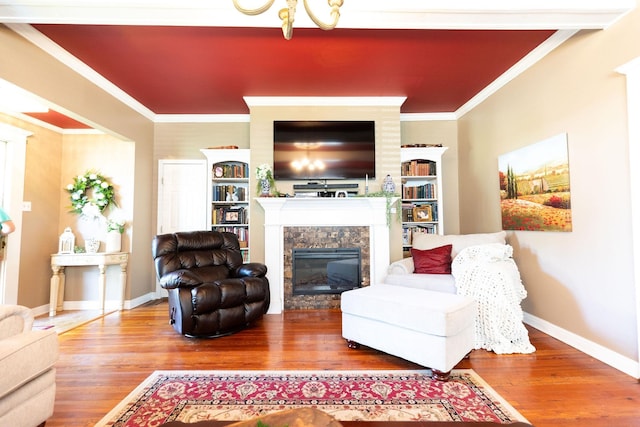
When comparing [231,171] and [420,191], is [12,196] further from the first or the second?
[420,191]

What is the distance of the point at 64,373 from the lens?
6.82 feet

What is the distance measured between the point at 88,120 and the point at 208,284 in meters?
2.18

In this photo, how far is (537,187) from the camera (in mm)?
2783

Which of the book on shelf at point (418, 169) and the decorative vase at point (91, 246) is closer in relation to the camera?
the decorative vase at point (91, 246)

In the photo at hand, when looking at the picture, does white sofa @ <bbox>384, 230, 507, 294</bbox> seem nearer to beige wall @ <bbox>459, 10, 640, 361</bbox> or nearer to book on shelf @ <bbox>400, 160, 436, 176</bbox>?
beige wall @ <bbox>459, 10, 640, 361</bbox>

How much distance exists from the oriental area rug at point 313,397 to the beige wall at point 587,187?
1.15m

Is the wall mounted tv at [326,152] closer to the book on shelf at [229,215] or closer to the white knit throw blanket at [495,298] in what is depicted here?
the book on shelf at [229,215]

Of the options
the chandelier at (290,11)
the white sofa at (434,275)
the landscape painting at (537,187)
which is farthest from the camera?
the white sofa at (434,275)

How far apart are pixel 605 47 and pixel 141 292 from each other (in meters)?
5.40

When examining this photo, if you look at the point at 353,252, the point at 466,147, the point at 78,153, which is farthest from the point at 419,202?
the point at 78,153

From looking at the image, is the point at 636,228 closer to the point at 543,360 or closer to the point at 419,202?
the point at 543,360

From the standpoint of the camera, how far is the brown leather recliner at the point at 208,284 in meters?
2.57

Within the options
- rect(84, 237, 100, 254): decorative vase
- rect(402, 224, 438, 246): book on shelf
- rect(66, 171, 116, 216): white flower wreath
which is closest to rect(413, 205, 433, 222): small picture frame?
rect(402, 224, 438, 246): book on shelf

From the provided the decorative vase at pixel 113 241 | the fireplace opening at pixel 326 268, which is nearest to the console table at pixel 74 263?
A: the decorative vase at pixel 113 241
